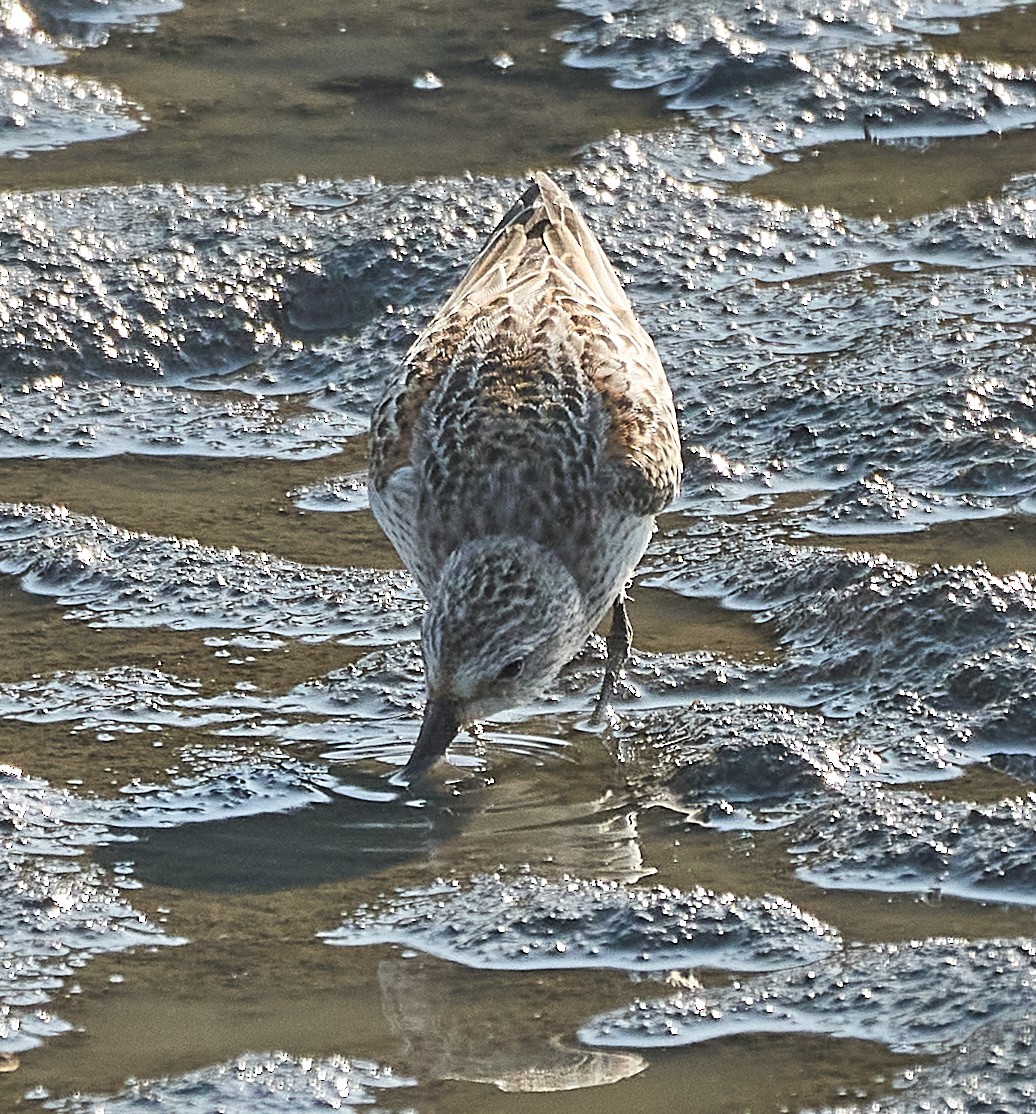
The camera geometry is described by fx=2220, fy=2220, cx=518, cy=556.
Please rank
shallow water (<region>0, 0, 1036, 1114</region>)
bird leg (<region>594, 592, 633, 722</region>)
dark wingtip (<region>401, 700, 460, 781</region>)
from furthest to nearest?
bird leg (<region>594, 592, 633, 722</region>), dark wingtip (<region>401, 700, 460, 781</region>), shallow water (<region>0, 0, 1036, 1114</region>)

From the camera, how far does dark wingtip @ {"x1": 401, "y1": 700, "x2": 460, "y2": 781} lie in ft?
18.2

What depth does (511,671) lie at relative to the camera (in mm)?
5691

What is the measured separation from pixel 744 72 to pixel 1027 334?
2887mm

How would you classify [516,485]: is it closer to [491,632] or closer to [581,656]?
[491,632]

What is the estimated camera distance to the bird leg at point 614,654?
621cm

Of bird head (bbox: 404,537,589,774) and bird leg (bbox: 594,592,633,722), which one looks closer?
bird head (bbox: 404,537,589,774)

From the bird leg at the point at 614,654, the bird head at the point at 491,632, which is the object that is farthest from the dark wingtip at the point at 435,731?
the bird leg at the point at 614,654

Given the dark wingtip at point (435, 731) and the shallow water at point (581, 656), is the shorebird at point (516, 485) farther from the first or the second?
the shallow water at point (581, 656)

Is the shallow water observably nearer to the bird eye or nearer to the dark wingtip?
the dark wingtip

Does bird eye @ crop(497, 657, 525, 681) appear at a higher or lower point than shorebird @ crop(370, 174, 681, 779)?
lower

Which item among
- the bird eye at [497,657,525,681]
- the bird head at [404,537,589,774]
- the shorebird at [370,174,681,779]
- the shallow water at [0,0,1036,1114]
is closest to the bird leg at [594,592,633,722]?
the shorebird at [370,174,681,779]

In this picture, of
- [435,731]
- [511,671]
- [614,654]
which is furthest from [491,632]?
[614,654]

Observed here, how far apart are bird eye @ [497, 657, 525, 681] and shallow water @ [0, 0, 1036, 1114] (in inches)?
12.8

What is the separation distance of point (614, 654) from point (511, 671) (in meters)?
0.67
